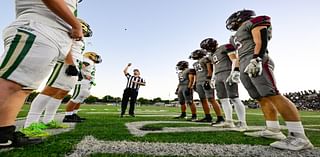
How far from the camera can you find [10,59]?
1.68m

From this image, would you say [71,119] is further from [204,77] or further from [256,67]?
[256,67]

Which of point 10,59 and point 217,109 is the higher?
point 10,59

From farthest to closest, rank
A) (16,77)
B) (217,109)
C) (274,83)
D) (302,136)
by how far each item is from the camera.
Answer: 1. (217,109)
2. (274,83)
3. (302,136)
4. (16,77)


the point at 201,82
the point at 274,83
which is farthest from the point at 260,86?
the point at 201,82

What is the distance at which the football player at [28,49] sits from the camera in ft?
5.50

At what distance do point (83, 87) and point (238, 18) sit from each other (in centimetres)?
438

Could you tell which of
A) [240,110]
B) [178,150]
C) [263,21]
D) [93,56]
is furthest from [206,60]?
[178,150]

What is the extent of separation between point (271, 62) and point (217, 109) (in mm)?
2891

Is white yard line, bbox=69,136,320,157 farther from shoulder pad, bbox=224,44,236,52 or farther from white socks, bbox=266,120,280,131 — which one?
shoulder pad, bbox=224,44,236,52

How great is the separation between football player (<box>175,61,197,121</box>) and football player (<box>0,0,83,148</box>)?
617 cm

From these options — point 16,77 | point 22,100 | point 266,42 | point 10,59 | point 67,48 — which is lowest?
point 22,100

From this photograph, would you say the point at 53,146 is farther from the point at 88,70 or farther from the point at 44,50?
the point at 88,70

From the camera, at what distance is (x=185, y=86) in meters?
8.44

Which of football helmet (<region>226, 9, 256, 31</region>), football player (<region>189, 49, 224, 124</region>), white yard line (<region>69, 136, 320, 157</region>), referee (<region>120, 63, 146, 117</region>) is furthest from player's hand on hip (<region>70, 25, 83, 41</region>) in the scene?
referee (<region>120, 63, 146, 117</region>)
